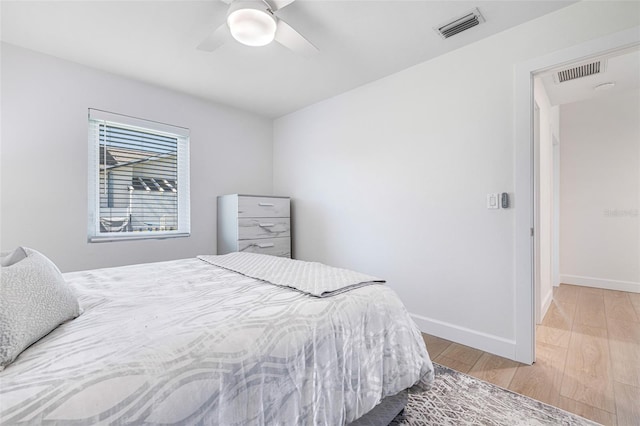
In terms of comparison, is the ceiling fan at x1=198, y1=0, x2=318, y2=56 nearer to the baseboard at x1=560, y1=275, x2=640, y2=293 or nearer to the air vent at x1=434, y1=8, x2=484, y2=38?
the air vent at x1=434, y1=8, x2=484, y2=38

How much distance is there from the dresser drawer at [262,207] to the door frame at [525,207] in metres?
2.34

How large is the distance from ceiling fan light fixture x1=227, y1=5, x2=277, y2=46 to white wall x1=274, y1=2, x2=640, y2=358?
1397 mm

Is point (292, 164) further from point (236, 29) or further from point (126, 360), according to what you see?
point (126, 360)

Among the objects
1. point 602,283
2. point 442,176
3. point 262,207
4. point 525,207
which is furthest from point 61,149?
point 602,283

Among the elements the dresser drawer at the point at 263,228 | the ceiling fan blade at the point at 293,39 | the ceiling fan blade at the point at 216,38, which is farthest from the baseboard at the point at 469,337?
the ceiling fan blade at the point at 216,38

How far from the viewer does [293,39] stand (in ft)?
6.08

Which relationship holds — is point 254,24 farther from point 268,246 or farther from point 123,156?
point 268,246

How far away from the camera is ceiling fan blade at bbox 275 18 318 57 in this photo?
5.76ft

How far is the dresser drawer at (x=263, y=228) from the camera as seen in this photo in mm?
3014

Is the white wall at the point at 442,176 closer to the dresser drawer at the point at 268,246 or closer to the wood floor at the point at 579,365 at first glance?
the wood floor at the point at 579,365

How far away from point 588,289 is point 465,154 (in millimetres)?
3136

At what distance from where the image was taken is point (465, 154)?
2205 millimetres

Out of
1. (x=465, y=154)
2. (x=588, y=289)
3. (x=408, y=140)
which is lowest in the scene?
(x=588, y=289)

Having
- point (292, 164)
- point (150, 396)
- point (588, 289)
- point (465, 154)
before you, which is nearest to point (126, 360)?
point (150, 396)
